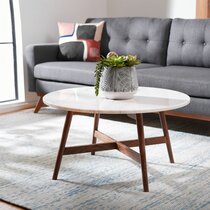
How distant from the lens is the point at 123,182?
2150 mm

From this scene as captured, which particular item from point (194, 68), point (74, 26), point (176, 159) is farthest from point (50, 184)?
point (74, 26)

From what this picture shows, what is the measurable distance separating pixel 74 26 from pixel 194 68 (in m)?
1.22

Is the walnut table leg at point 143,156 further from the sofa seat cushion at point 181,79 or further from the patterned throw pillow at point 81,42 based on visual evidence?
the patterned throw pillow at point 81,42

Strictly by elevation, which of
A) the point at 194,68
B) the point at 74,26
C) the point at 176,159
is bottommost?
the point at 176,159

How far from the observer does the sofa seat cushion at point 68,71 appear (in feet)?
11.1

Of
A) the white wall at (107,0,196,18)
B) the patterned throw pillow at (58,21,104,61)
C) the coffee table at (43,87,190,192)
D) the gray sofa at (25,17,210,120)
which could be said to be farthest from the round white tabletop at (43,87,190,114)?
the white wall at (107,0,196,18)

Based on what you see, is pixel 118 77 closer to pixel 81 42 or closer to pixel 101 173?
pixel 101 173

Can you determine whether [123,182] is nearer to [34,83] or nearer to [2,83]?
[34,83]

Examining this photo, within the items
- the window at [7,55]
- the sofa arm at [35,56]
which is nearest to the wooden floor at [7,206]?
the sofa arm at [35,56]

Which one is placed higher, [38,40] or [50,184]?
[38,40]

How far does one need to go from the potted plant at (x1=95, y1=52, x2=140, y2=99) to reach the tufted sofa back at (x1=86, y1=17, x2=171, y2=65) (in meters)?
1.50

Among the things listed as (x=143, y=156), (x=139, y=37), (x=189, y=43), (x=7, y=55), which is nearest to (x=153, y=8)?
(x=139, y=37)

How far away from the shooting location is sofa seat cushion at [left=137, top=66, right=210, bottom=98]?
2816 mm

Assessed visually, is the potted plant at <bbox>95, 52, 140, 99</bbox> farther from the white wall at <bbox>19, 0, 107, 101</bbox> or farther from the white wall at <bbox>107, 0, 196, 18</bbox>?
the white wall at <bbox>107, 0, 196, 18</bbox>
